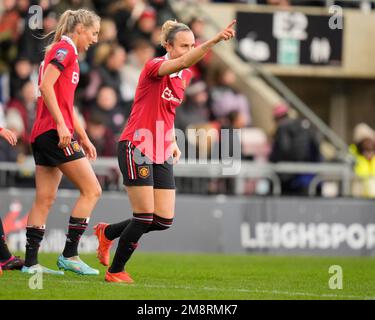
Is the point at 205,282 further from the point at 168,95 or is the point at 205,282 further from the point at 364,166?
the point at 364,166

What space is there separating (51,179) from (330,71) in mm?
13661

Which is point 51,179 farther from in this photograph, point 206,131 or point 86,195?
point 206,131

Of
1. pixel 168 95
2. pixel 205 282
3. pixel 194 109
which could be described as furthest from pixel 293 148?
pixel 168 95

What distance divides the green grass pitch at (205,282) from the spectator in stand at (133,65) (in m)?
5.90

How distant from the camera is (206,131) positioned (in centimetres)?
1841

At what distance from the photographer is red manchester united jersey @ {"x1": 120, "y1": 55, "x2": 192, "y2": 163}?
9.73 metres

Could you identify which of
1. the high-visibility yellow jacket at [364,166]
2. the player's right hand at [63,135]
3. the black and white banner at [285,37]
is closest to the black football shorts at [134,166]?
the player's right hand at [63,135]

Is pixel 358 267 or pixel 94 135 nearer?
pixel 358 267

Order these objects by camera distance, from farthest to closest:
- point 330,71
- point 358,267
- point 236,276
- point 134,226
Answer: point 330,71 → point 358,267 → point 236,276 → point 134,226

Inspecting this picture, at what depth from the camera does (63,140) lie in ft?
32.1

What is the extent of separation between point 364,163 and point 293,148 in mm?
1564

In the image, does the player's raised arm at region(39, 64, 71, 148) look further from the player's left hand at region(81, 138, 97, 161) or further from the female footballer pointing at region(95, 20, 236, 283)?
the player's left hand at region(81, 138, 97, 161)
